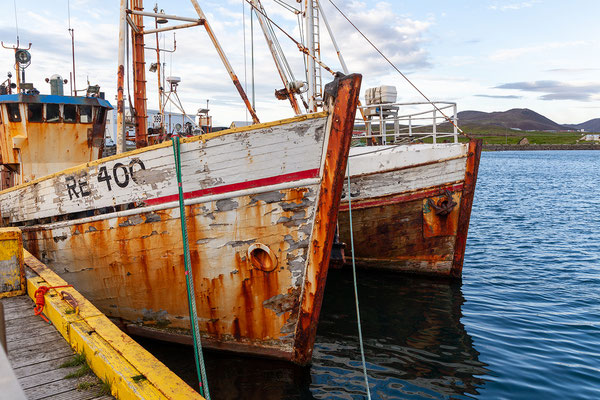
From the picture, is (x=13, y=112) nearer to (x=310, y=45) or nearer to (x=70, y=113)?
(x=70, y=113)

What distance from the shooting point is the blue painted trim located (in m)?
8.98

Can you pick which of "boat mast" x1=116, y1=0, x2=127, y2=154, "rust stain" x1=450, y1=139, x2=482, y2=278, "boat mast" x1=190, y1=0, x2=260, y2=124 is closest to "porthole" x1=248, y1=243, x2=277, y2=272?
"boat mast" x1=190, y1=0, x2=260, y2=124

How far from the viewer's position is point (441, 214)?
1038 cm

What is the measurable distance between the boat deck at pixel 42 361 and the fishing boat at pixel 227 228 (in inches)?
61.1

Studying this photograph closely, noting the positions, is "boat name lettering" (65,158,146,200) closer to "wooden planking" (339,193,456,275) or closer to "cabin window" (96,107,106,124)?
"cabin window" (96,107,106,124)

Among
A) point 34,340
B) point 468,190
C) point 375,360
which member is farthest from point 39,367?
point 468,190

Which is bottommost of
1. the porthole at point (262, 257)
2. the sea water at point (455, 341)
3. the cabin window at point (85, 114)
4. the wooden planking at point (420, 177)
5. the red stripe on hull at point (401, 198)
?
the sea water at point (455, 341)

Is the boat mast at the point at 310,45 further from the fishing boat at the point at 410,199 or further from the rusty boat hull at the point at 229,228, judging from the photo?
the rusty boat hull at the point at 229,228

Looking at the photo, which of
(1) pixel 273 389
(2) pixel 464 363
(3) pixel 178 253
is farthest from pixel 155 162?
(2) pixel 464 363

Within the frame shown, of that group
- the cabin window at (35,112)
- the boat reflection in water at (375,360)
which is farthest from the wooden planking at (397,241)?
the cabin window at (35,112)

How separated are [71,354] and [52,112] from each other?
696 cm

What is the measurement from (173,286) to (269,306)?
1.35m

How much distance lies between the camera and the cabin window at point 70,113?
9414mm

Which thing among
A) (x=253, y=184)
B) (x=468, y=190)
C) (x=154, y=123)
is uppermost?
(x=154, y=123)
